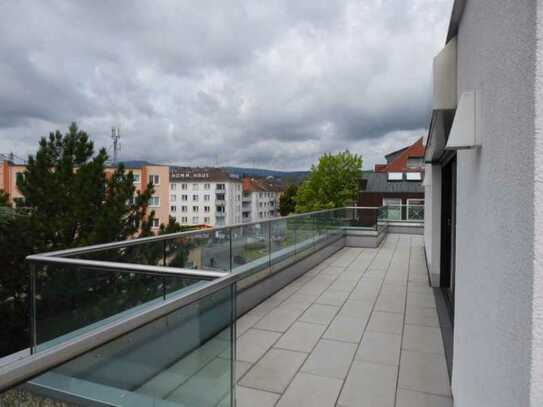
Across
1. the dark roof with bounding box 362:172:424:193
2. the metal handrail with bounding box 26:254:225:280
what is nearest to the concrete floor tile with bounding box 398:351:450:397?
the metal handrail with bounding box 26:254:225:280

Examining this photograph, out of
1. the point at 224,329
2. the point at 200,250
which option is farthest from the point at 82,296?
the point at 224,329

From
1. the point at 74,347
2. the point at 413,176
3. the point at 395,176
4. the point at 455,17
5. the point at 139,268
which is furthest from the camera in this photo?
the point at 395,176

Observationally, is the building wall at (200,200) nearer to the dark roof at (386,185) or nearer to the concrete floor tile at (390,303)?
the dark roof at (386,185)

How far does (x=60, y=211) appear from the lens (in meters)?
13.5

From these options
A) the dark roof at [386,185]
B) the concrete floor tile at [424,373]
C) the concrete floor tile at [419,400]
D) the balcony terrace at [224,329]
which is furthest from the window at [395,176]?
the concrete floor tile at [419,400]

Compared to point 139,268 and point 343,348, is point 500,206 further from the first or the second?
point 343,348

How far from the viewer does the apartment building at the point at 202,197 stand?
87.0 metres

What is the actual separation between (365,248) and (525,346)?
409 inches

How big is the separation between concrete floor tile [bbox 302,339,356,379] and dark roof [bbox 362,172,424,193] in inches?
1310

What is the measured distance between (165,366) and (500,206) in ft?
5.35

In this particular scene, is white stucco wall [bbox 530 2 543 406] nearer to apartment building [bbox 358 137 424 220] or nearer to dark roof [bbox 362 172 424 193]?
apartment building [bbox 358 137 424 220]

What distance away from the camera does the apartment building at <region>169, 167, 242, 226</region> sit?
285ft

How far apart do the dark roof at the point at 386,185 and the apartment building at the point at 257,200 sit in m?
59.2

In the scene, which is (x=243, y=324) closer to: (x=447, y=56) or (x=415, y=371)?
(x=415, y=371)
